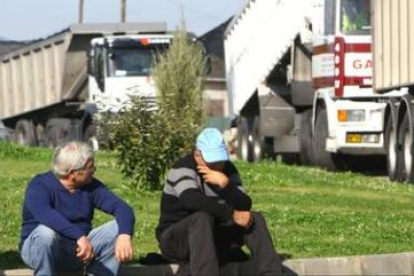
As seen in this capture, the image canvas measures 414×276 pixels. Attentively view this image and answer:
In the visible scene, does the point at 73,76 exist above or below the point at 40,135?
above

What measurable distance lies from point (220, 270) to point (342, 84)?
12061 millimetres

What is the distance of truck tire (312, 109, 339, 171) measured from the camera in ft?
72.2

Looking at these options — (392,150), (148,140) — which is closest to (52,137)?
(392,150)

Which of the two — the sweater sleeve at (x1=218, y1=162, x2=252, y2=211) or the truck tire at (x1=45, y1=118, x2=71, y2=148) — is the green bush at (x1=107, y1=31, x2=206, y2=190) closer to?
the sweater sleeve at (x1=218, y1=162, x2=252, y2=211)

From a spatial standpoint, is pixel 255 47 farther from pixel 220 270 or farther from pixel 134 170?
pixel 220 270

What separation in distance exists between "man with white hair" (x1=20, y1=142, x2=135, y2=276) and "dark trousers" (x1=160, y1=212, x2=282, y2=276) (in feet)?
1.46

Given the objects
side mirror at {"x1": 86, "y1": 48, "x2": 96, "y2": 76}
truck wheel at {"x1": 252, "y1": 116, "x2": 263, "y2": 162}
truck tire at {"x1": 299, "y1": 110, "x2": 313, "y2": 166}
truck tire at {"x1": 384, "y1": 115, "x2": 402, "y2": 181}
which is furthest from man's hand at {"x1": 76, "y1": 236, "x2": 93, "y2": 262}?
side mirror at {"x1": 86, "y1": 48, "x2": 96, "y2": 76}

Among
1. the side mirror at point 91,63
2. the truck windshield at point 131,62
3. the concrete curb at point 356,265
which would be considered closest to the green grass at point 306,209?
the concrete curb at point 356,265

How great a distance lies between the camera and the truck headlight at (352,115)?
21016 millimetres

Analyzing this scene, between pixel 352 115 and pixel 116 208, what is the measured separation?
12427mm

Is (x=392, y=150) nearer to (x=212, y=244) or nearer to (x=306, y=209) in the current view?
(x=306, y=209)

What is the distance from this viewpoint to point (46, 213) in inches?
344

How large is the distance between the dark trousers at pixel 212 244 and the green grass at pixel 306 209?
154 cm

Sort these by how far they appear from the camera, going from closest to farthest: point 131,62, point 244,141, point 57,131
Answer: point 244,141
point 131,62
point 57,131
